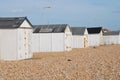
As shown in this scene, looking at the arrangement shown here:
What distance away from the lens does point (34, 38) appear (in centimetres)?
3362

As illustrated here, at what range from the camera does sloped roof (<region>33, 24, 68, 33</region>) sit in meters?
34.1

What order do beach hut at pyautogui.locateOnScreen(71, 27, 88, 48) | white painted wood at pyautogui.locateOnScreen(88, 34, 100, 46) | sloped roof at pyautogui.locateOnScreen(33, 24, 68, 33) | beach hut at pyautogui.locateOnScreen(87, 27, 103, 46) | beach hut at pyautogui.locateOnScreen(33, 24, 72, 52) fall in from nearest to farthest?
beach hut at pyautogui.locateOnScreen(33, 24, 72, 52)
sloped roof at pyautogui.locateOnScreen(33, 24, 68, 33)
beach hut at pyautogui.locateOnScreen(71, 27, 88, 48)
white painted wood at pyautogui.locateOnScreen(88, 34, 100, 46)
beach hut at pyautogui.locateOnScreen(87, 27, 103, 46)

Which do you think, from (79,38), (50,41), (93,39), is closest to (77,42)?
(79,38)

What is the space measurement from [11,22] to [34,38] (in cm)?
Result: 1099

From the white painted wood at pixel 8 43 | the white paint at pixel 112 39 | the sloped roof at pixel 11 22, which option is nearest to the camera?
the white painted wood at pixel 8 43

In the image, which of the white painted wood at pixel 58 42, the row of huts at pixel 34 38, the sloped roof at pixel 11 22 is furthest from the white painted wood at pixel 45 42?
the sloped roof at pixel 11 22

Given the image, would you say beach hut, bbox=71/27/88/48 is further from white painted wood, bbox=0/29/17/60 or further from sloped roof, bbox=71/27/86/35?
white painted wood, bbox=0/29/17/60

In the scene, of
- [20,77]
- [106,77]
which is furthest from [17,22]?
[106,77]

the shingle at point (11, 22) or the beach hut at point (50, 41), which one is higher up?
the shingle at point (11, 22)

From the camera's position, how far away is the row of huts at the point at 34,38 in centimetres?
2211

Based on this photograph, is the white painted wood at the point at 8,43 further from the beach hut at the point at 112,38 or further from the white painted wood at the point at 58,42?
the beach hut at the point at 112,38

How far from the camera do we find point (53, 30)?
3419 centimetres

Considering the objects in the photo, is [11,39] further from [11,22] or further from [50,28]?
[50,28]

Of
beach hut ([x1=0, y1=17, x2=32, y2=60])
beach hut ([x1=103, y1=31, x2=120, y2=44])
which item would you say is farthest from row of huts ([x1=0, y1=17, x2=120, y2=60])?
beach hut ([x1=103, y1=31, x2=120, y2=44])
